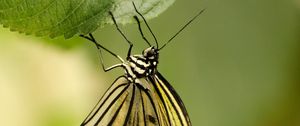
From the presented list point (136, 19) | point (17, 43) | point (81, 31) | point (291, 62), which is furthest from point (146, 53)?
point (291, 62)

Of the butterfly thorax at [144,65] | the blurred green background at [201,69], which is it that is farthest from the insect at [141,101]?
the blurred green background at [201,69]

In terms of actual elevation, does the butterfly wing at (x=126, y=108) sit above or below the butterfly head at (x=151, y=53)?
below

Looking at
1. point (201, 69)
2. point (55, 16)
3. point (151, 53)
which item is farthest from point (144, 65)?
point (201, 69)

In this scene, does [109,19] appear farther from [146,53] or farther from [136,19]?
[146,53]

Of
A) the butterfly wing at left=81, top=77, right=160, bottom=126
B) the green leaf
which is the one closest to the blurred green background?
the butterfly wing at left=81, top=77, right=160, bottom=126

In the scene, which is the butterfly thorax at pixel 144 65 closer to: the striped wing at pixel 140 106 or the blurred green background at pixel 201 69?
the striped wing at pixel 140 106

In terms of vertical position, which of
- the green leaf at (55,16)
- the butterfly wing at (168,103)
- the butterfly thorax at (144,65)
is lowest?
the butterfly wing at (168,103)

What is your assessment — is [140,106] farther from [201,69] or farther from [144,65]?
[201,69]
